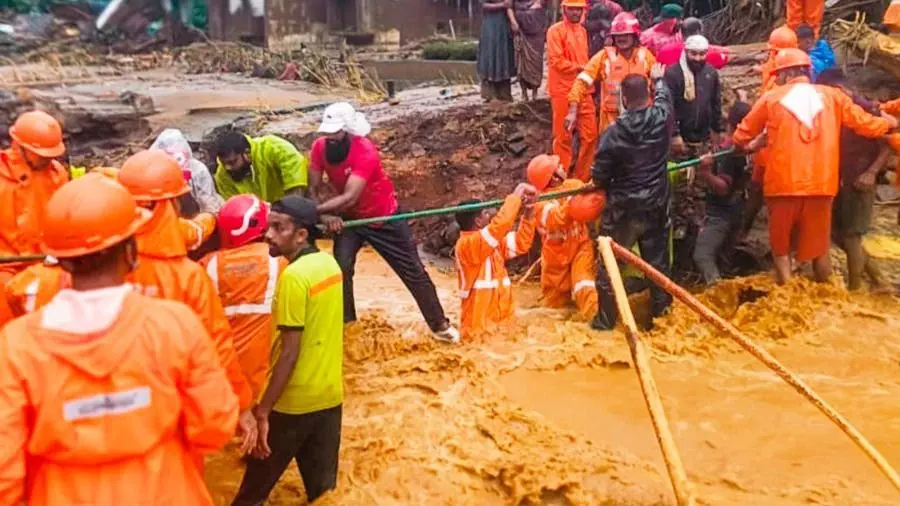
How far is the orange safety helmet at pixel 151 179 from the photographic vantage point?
A: 409cm

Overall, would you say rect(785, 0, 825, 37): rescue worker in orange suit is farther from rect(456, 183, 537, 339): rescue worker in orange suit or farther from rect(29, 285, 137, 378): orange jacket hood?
rect(29, 285, 137, 378): orange jacket hood

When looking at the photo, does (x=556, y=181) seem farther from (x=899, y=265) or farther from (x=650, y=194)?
(x=899, y=265)

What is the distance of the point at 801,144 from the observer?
21.6ft

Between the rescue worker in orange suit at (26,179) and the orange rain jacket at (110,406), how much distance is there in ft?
8.88

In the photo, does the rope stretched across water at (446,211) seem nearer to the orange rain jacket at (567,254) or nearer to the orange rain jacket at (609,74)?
the orange rain jacket at (567,254)

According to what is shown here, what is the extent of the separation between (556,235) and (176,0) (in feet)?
65.3

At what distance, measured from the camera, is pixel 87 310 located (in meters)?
2.64

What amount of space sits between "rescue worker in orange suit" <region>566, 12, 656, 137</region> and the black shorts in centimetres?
406

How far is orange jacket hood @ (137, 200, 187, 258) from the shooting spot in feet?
A: 12.8

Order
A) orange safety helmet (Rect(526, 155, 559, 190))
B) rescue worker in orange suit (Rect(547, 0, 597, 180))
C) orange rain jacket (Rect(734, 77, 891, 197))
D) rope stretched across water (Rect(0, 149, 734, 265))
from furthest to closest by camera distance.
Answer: rescue worker in orange suit (Rect(547, 0, 597, 180))
orange safety helmet (Rect(526, 155, 559, 190))
orange rain jacket (Rect(734, 77, 891, 197))
rope stretched across water (Rect(0, 149, 734, 265))

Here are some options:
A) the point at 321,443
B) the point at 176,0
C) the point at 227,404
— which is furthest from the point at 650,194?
the point at 176,0

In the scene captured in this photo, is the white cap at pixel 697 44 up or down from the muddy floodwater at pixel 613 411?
up

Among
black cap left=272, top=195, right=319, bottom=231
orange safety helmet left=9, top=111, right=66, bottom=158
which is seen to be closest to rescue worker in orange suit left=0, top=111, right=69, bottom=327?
orange safety helmet left=9, top=111, right=66, bottom=158

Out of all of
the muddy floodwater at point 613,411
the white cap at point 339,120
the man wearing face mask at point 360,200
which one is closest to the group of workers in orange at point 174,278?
the man wearing face mask at point 360,200
